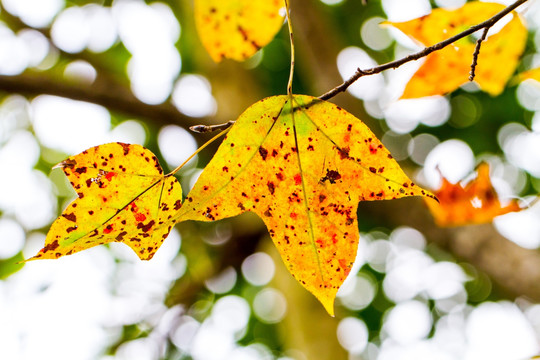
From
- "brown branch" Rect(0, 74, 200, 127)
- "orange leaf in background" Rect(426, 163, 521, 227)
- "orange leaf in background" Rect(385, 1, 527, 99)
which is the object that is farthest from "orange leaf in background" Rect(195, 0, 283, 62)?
"brown branch" Rect(0, 74, 200, 127)

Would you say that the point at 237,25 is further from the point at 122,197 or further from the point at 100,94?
the point at 100,94

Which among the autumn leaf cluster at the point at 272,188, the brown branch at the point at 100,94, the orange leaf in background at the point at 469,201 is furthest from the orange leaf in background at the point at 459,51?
the brown branch at the point at 100,94

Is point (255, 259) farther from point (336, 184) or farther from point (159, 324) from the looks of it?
point (336, 184)

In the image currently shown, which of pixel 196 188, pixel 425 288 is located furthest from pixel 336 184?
pixel 425 288

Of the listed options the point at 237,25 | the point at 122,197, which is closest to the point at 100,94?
the point at 237,25

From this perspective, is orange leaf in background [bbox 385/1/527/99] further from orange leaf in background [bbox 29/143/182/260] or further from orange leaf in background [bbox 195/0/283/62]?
orange leaf in background [bbox 29/143/182/260]

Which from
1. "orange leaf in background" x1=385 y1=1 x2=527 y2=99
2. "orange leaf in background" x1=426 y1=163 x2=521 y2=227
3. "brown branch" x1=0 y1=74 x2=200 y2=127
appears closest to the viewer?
"orange leaf in background" x1=385 y1=1 x2=527 y2=99
